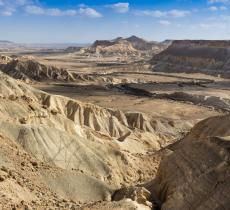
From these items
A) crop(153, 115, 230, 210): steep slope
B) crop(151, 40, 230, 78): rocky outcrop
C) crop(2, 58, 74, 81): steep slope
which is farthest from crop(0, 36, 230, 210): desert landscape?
crop(151, 40, 230, 78): rocky outcrop

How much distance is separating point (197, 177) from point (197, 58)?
382 ft

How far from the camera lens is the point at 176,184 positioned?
1970cm

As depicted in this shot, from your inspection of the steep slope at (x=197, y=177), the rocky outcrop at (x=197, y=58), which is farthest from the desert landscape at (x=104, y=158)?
the rocky outcrop at (x=197, y=58)

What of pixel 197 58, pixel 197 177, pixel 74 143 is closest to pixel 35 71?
pixel 197 58

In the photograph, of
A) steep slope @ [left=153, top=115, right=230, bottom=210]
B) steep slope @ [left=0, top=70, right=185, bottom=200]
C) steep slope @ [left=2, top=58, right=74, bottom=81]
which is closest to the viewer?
steep slope @ [left=153, top=115, right=230, bottom=210]

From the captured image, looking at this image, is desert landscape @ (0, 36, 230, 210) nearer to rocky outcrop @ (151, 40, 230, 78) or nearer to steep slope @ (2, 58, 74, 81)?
steep slope @ (2, 58, 74, 81)

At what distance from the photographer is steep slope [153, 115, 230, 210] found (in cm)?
1766

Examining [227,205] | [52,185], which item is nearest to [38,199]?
[52,185]

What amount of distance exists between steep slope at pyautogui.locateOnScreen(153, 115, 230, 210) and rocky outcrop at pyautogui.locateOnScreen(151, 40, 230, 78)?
323 feet

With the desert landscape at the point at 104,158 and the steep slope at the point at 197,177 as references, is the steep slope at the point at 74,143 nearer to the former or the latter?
the desert landscape at the point at 104,158

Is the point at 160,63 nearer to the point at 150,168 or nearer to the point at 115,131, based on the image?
the point at 115,131

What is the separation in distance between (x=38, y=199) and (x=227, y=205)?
7.41 metres

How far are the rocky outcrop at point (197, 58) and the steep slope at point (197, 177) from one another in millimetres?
98407

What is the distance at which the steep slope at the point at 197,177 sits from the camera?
17656 mm
